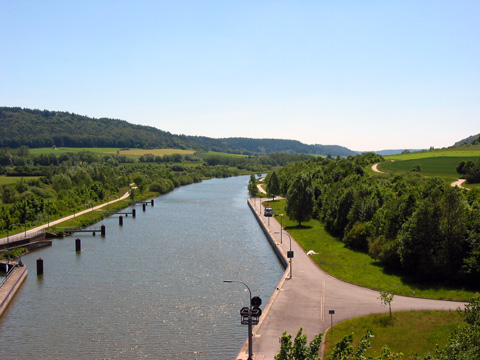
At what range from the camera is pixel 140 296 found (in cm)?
3762

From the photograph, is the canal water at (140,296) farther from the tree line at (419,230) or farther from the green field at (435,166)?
the green field at (435,166)

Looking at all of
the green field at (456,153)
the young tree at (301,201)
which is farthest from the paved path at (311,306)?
the green field at (456,153)

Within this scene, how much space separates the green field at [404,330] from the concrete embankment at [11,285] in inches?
996

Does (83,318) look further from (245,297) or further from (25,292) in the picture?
(245,297)

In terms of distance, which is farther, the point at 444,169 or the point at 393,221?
the point at 444,169

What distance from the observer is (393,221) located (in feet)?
143

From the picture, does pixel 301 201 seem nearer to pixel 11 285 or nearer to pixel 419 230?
pixel 419 230

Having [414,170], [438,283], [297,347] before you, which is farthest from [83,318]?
[414,170]

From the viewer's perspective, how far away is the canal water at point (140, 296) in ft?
93.6

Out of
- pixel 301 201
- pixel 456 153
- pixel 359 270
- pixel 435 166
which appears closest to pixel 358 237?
pixel 359 270

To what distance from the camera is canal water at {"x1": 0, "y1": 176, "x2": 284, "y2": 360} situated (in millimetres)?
28516

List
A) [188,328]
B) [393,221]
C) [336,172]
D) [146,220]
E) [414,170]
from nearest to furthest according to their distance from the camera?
[188,328] < [393,221] < [146,220] < [336,172] < [414,170]

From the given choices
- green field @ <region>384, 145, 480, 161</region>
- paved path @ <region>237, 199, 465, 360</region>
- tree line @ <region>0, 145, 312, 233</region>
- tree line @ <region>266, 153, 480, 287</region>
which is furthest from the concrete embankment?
green field @ <region>384, 145, 480, 161</region>

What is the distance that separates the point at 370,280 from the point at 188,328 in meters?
15.5
